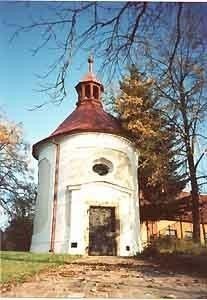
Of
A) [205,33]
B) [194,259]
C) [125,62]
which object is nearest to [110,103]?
[125,62]

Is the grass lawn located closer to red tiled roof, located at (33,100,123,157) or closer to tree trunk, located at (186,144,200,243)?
red tiled roof, located at (33,100,123,157)

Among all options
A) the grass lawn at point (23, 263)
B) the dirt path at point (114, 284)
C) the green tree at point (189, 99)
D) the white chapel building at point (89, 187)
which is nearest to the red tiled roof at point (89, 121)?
the white chapel building at point (89, 187)

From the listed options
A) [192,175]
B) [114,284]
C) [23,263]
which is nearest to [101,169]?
[192,175]

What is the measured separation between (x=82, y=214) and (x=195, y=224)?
0.99 m

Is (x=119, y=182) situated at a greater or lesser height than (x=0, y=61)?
lesser

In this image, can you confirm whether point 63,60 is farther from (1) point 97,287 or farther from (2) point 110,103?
(1) point 97,287

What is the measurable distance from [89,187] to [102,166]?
0.20m

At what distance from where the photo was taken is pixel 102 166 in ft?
11.7

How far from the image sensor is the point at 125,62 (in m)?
2.65

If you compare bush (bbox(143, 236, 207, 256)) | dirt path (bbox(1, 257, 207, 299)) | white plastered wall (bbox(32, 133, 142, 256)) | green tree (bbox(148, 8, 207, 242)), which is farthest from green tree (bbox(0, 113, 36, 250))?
green tree (bbox(148, 8, 207, 242))

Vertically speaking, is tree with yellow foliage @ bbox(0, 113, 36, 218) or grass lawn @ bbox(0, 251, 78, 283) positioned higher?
tree with yellow foliage @ bbox(0, 113, 36, 218)

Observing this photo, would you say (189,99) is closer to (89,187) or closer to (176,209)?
(176,209)

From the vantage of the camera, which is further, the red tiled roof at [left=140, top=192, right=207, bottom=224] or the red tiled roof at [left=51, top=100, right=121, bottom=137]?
the red tiled roof at [left=51, top=100, right=121, bottom=137]

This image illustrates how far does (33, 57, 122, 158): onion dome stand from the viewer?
115 inches
